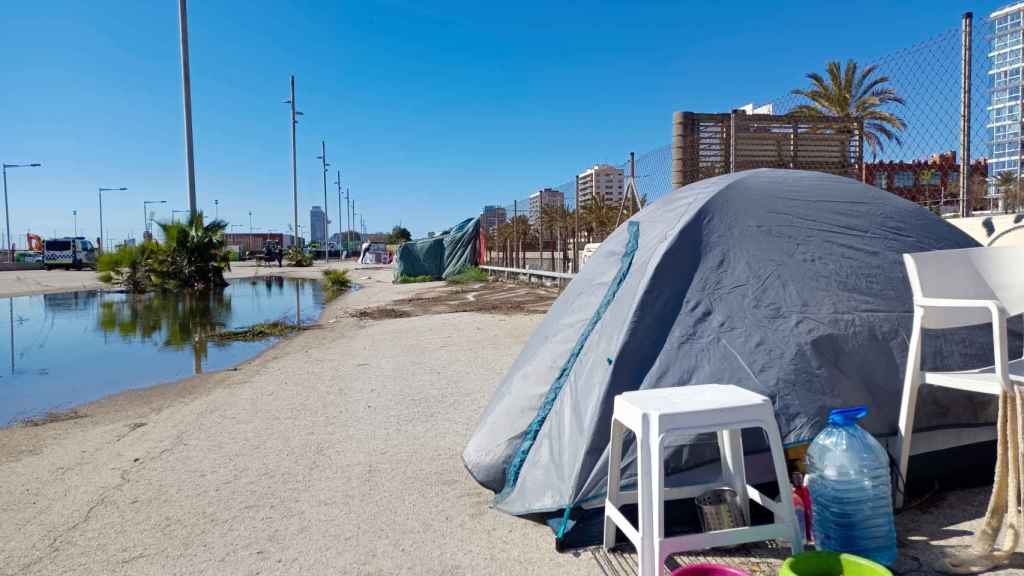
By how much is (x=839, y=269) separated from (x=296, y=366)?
6.89 metres

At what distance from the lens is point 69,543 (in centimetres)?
326

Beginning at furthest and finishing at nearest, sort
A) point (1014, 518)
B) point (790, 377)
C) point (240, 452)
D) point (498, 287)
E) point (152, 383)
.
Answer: point (498, 287)
point (152, 383)
point (240, 452)
point (790, 377)
point (1014, 518)

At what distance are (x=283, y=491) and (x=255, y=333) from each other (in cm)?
926

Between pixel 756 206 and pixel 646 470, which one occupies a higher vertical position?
pixel 756 206

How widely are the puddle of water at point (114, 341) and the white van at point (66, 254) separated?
26.5 m

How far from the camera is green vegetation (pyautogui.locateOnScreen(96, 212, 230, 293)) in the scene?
23.3 metres

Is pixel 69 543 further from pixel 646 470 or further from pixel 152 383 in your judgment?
pixel 152 383

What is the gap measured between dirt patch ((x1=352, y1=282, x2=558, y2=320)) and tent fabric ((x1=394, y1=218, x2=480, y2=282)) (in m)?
6.80

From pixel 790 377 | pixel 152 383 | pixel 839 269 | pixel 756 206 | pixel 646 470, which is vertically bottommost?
pixel 152 383

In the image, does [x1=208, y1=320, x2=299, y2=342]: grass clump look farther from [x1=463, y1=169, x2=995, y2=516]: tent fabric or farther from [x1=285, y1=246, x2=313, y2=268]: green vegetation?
[x1=285, y1=246, x2=313, y2=268]: green vegetation

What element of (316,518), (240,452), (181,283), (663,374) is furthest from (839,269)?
(181,283)

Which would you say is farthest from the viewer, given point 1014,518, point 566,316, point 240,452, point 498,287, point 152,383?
point 498,287

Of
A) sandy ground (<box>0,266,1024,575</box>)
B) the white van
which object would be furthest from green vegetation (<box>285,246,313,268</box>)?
sandy ground (<box>0,266,1024,575</box>)

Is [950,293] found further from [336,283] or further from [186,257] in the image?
[186,257]
